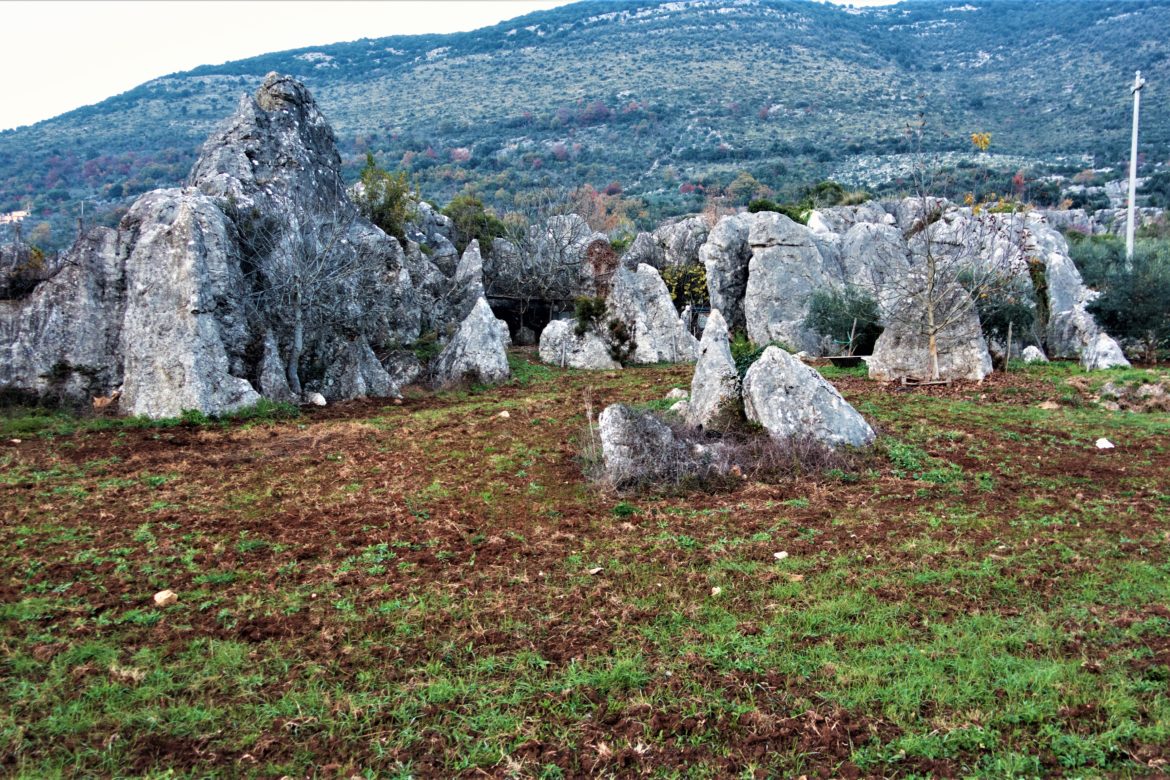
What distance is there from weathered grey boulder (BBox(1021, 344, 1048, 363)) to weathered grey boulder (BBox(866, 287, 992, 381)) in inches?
130

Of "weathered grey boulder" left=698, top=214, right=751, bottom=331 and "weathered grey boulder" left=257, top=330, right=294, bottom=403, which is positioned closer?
"weathered grey boulder" left=257, top=330, right=294, bottom=403

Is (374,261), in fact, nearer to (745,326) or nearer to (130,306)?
(130,306)

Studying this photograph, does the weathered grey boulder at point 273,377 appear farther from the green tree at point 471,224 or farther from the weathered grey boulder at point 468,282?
the green tree at point 471,224

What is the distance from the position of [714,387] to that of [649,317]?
37.5 ft

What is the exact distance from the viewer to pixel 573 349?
22.2 metres

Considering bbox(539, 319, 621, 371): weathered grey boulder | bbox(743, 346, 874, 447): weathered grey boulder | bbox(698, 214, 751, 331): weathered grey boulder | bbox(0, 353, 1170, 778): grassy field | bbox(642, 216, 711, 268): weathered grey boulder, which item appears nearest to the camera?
bbox(0, 353, 1170, 778): grassy field

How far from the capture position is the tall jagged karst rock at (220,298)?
14.3m

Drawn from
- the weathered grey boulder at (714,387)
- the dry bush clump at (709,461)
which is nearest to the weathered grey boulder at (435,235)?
the weathered grey boulder at (714,387)

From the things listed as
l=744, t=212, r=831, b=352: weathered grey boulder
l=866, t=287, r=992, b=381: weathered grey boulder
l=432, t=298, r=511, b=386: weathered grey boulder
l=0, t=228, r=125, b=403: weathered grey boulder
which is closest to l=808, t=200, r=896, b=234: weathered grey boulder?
l=744, t=212, r=831, b=352: weathered grey boulder

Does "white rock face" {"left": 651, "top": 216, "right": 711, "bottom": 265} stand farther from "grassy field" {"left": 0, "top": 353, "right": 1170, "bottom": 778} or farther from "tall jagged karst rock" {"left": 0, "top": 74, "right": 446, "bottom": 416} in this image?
"grassy field" {"left": 0, "top": 353, "right": 1170, "bottom": 778}

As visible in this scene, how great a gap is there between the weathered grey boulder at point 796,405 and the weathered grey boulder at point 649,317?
36.7 ft

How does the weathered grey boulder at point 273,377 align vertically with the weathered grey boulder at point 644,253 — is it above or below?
below

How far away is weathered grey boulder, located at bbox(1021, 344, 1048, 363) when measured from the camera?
64.2 ft

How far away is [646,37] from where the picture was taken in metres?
97.1
